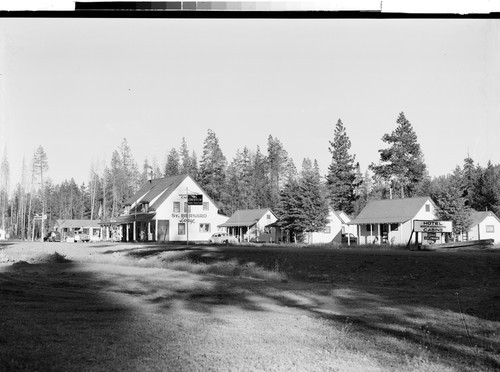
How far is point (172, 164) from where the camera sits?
113 feet

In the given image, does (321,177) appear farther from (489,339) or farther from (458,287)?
(489,339)

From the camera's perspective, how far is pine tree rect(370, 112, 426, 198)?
44.7m

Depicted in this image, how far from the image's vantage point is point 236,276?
2219cm

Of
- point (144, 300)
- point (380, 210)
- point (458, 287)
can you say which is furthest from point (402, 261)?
point (380, 210)

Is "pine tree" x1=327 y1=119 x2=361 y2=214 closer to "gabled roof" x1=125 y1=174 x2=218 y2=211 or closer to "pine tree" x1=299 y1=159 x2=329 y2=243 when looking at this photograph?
"pine tree" x1=299 y1=159 x2=329 y2=243

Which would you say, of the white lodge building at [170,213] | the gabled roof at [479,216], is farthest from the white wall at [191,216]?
the gabled roof at [479,216]

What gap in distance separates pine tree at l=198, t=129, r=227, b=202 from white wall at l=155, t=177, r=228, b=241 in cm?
170

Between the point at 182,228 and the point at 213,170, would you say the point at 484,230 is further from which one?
the point at 213,170

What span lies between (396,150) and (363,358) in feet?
138

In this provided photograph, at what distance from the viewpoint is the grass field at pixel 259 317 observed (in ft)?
25.7

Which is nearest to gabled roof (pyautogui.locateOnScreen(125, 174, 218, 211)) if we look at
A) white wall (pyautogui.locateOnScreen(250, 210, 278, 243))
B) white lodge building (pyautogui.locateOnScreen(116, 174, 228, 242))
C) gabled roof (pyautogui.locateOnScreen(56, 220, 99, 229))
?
white lodge building (pyautogui.locateOnScreen(116, 174, 228, 242))

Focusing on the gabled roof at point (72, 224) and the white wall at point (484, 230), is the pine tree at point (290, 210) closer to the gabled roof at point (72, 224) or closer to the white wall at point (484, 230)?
the white wall at point (484, 230)

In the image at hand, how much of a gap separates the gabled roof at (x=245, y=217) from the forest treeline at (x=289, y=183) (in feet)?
3.39

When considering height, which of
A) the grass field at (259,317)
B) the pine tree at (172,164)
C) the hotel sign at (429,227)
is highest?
the pine tree at (172,164)
